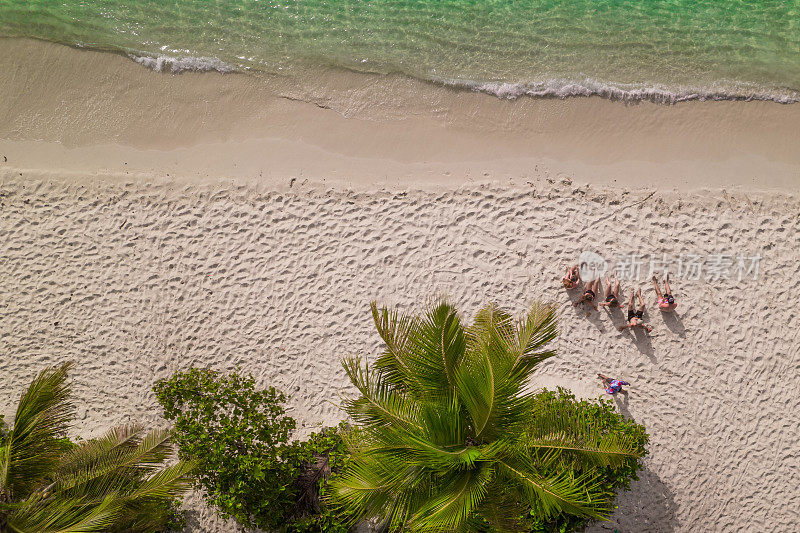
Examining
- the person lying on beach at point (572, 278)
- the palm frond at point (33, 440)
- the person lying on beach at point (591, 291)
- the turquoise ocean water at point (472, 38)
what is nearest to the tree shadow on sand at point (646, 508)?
the person lying on beach at point (591, 291)

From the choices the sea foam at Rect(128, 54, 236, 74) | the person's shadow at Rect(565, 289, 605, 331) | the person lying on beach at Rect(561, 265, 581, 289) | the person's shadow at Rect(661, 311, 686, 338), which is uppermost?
the sea foam at Rect(128, 54, 236, 74)

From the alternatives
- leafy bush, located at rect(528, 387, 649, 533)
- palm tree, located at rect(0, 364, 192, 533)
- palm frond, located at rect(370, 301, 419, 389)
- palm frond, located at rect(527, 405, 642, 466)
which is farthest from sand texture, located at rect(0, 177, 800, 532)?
palm frond, located at rect(370, 301, 419, 389)

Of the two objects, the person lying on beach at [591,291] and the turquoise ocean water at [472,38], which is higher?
the turquoise ocean water at [472,38]

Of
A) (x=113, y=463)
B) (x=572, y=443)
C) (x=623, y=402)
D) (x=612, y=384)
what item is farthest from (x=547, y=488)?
(x=113, y=463)

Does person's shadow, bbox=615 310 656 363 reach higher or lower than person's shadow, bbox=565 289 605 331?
lower

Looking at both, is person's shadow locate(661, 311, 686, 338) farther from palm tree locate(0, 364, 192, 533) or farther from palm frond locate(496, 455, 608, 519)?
palm tree locate(0, 364, 192, 533)

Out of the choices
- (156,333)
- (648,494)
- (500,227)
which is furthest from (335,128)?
(648,494)

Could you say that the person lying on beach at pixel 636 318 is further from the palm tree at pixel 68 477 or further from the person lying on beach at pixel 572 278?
the palm tree at pixel 68 477
